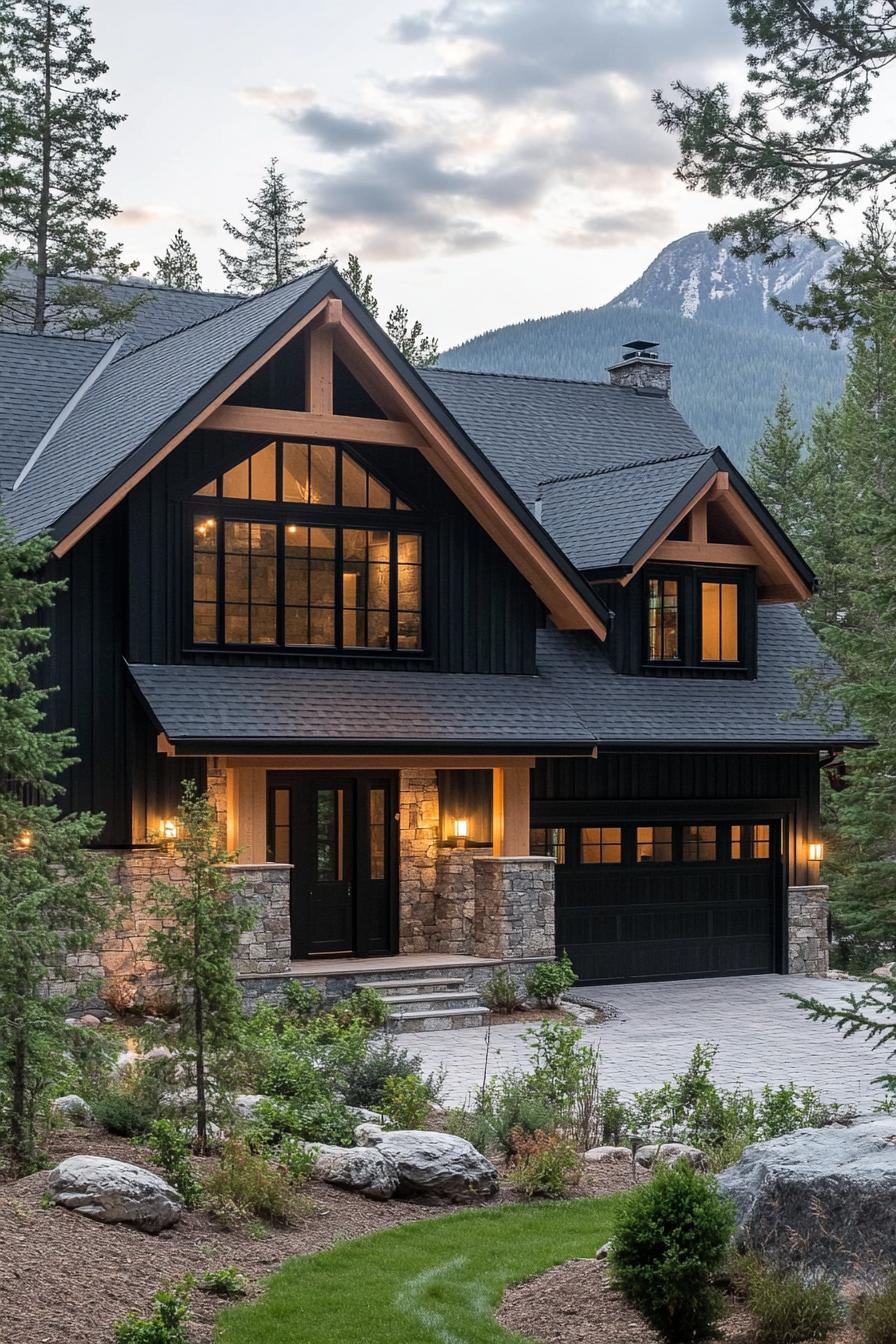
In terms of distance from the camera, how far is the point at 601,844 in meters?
21.8

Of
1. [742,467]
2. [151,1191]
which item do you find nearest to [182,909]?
[151,1191]

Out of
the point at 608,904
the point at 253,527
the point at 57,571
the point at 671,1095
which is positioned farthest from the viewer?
the point at 608,904

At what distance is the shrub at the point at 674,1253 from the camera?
766 centimetres

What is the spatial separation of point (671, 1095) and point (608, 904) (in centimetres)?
948

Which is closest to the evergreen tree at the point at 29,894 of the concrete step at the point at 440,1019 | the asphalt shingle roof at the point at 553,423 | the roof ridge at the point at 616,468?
the concrete step at the point at 440,1019

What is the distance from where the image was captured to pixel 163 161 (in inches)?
1309

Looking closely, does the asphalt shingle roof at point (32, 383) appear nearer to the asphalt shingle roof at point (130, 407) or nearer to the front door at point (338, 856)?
the asphalt shingle roof at point (130, 407)

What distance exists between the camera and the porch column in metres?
20.5

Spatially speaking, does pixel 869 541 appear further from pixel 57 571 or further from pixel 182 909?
pixel 57 571

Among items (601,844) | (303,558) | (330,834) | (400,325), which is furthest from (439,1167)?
(400,325)

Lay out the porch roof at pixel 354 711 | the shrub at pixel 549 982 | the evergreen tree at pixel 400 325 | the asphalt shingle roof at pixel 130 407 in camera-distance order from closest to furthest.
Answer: the porch roof at pixel 354 711 → the asphalt shingle roof at pixel 130 407 → the shrub at pixel 549 982 → the evergreen tree at pixel 400 325

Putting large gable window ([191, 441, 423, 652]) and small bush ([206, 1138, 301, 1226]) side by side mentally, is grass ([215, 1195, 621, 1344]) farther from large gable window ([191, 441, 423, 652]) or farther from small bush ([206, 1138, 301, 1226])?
large gable window ([191, 441, 423, 652])

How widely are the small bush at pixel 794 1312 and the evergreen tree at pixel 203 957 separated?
4.11 metres

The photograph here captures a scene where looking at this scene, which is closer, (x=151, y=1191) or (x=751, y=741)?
(x=151, y=1191)
